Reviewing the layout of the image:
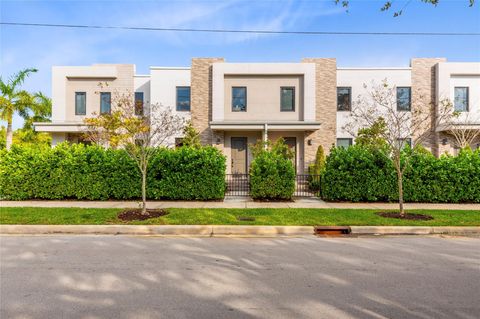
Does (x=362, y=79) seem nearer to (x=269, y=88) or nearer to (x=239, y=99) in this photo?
(x=269, y=88)

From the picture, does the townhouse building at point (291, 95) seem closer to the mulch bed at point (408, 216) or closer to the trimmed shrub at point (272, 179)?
the trimmed shrub at point (272, 179)

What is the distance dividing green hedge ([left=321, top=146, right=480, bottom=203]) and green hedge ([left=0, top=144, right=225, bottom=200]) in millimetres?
4867

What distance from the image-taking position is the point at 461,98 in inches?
774

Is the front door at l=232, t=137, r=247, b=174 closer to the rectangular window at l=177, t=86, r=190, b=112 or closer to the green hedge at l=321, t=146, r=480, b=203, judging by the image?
the rectangular window at l=177, t=86, r=190, b=112

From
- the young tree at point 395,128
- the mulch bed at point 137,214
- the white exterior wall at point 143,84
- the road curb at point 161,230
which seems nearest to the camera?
the road curb at point 161,230

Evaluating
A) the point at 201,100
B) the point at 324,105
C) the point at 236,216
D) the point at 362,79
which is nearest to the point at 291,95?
the point at 324,105

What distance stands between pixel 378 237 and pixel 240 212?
13.1 feet

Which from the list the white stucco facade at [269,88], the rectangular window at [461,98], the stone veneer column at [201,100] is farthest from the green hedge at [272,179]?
the rectangular window at [461,98]

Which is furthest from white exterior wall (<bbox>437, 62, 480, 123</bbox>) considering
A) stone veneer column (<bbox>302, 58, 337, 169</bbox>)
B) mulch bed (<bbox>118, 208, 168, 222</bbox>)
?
mulch bed (<bbox>118, 208, 168, 222</bbox>)

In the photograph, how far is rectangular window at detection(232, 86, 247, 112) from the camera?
19266 mm

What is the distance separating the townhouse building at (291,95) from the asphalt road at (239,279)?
13.2 meters

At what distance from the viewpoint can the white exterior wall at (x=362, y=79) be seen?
64.3 ft

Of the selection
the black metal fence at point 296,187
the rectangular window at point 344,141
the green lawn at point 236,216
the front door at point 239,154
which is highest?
the rectangular window at point 344,141

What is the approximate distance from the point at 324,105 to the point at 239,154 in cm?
665
